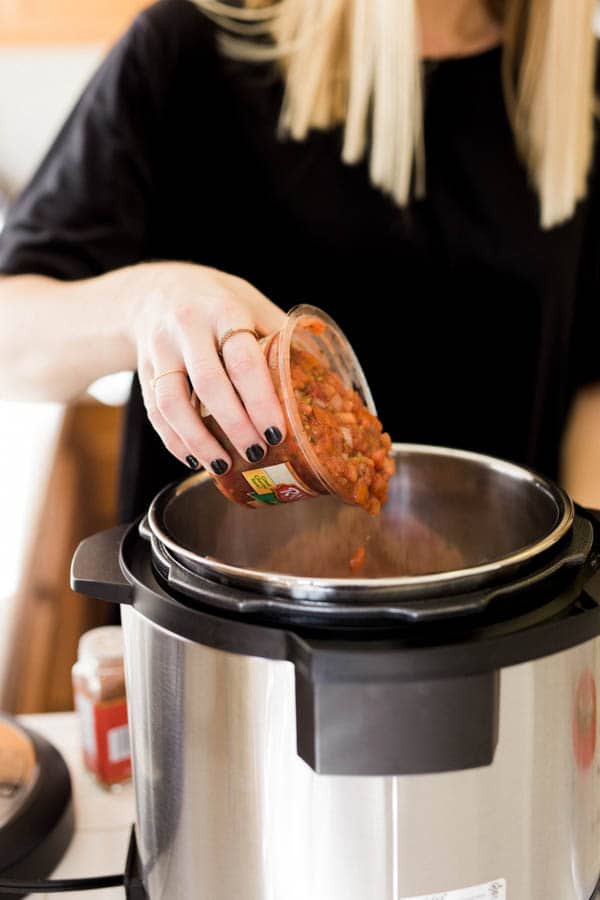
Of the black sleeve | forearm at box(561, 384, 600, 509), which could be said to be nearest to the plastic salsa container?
the black sleeve

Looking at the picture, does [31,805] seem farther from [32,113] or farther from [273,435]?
[32,113]

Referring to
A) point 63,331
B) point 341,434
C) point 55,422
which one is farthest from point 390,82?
point 55,422

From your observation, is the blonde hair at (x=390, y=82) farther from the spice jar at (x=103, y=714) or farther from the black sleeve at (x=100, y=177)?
the spice jar at (x=103, y=714)

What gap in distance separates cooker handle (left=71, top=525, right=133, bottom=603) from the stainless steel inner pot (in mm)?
67

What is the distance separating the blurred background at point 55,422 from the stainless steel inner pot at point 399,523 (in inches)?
39.8

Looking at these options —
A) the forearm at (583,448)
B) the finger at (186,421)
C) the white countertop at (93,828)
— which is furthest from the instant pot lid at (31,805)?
the forearm at (583,448)

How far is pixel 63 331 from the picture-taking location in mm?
1026

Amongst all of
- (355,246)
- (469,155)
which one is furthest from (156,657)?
(469,155)

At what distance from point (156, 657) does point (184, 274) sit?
338mm

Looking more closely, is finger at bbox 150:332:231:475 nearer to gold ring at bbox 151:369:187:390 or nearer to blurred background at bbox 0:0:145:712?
gold ring at bbox 151:369:187:390

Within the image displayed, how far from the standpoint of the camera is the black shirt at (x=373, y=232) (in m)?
1.25

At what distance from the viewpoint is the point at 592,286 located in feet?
4.61

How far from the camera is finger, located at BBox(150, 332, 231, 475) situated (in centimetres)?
72

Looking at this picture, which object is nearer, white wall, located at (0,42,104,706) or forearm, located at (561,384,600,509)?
forearm, located at (561,384,600,509)
